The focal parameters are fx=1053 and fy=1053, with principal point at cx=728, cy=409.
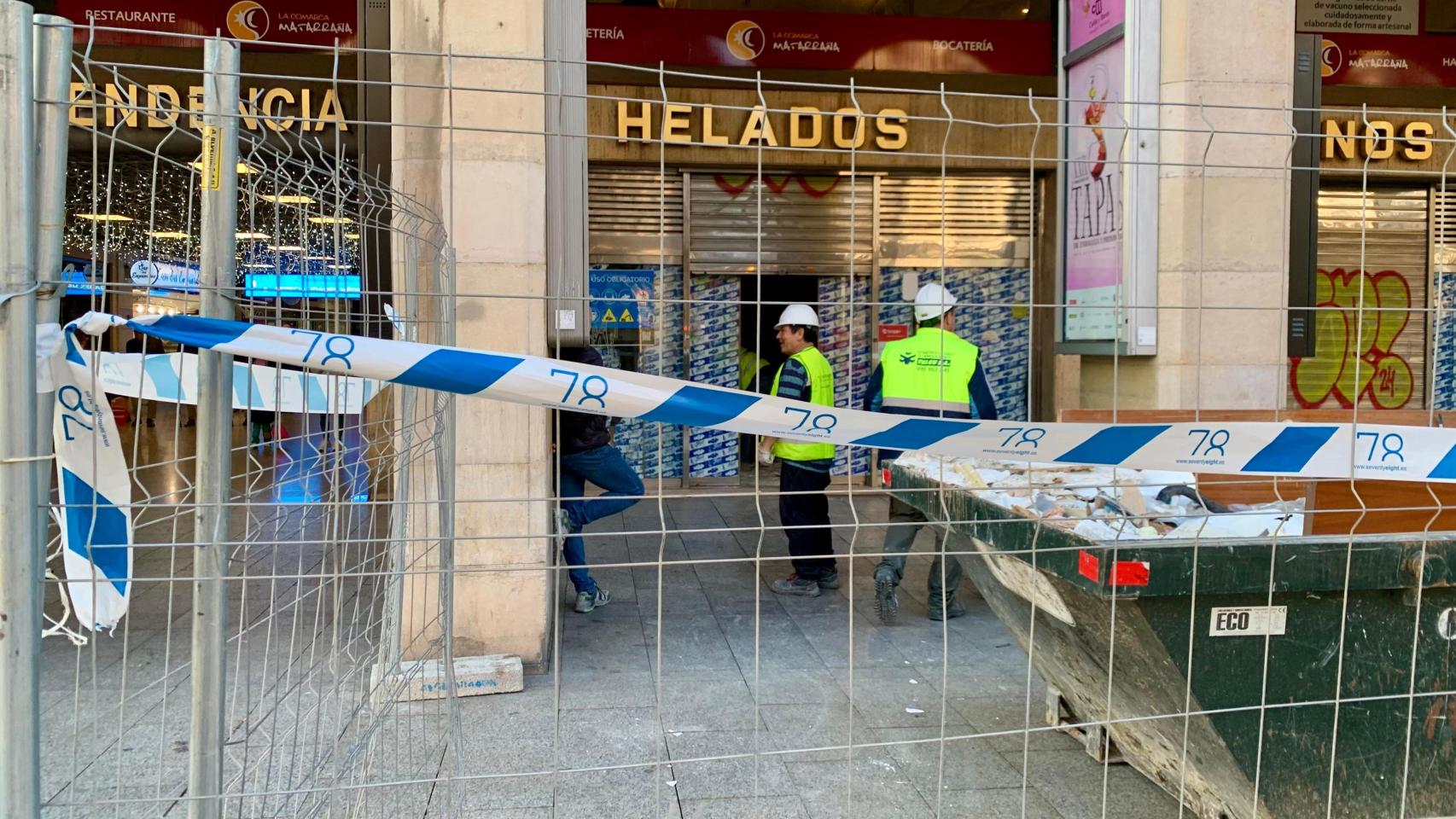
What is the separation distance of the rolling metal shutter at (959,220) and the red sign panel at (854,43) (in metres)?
1.12

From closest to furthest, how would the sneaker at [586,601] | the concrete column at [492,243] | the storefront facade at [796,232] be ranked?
the concrete column at [492,243] < the sneaker at [586,601] < the storefront facade at [796,232]

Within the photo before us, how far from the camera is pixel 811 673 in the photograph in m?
5.08

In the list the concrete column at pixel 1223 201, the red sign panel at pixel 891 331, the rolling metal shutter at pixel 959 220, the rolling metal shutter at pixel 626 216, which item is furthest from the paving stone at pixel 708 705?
the rolling metal shutter at pixel 959 220

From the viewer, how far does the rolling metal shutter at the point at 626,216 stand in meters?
9.80

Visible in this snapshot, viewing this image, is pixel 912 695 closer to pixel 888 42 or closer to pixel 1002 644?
pixel 1002 644

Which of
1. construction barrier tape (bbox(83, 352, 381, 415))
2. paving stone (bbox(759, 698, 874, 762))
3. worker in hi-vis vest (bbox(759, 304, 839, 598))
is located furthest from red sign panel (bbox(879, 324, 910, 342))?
construction barrier tape (bbox(83, 352, 381, 415))

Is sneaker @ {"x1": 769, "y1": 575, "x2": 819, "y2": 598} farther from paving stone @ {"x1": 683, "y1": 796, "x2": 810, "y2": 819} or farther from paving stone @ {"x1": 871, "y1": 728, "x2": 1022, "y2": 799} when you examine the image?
paving stone @ {"x1": 683, "y1": 796, "x2": 810, "y2": 819}

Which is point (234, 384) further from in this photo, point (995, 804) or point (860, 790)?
point (995, 804)

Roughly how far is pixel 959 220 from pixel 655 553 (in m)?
4.91

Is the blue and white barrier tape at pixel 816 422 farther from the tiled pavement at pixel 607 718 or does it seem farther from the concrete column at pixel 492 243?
the concrete column at pixel 492 243

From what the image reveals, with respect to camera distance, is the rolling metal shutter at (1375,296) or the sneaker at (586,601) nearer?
the sneaker at (586,601)

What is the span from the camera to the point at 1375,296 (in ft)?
36.3

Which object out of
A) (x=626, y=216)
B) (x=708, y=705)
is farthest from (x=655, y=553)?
(x=626, y=216)

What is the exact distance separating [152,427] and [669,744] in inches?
372
